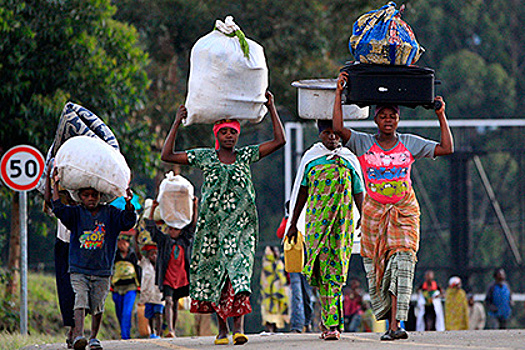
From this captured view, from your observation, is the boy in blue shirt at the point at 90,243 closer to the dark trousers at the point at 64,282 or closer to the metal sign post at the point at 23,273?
the dark trousers at the point at 64,282

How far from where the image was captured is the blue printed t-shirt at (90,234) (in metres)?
9.85

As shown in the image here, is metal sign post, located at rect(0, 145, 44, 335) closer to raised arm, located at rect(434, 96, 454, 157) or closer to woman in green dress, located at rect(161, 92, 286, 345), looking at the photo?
woman in green dress, located at rect(161, 92, 286, 345)

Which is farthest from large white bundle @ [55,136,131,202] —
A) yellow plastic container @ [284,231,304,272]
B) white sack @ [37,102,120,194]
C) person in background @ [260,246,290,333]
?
person in background @ [260,246,290,333]

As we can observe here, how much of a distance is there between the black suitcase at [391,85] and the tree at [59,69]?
368 inches

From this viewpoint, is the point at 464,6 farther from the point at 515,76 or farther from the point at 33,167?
the point at 33,167

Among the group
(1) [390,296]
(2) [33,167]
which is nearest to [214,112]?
(1) [390,296]

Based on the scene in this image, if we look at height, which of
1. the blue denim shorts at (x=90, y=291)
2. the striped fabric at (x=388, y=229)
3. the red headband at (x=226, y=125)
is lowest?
the blue denim shorts at (x=90, y=291)

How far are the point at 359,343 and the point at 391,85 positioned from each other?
7.08 ft

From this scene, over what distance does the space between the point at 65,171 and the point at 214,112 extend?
147 centimetres

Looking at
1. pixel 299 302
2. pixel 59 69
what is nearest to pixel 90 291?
pixel 299 302

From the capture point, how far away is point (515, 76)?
51719mm

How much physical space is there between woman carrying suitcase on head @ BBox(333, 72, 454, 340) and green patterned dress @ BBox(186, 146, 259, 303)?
0.98m

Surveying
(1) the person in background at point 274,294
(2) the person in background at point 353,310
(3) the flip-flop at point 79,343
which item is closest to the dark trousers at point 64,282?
(3) the flip-flop at point 79,343

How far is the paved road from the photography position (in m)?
9.46
